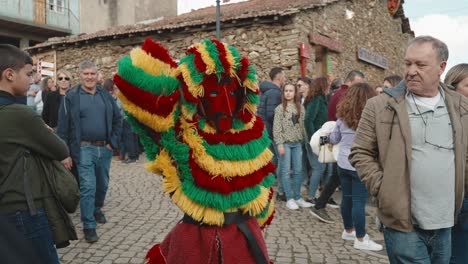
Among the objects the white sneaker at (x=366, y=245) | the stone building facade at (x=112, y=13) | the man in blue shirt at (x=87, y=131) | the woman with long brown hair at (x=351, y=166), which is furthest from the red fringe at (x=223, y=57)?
the stone building facade at (x=112, y=13)

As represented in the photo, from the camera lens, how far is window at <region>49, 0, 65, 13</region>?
2117 cm

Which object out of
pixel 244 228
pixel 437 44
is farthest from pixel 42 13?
pixel 437 44

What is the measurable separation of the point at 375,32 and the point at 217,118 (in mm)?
17501

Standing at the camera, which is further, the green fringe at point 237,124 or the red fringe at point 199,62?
the green fringe at point 237,124

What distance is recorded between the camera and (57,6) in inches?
847

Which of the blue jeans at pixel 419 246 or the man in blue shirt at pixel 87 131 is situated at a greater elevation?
the man in blue shirt at pixel 87 131

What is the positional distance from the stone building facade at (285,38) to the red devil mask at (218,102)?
31.8 feet

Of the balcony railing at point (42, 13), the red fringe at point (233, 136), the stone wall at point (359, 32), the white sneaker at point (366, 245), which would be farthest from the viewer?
the balcony railing at point (42, 13)

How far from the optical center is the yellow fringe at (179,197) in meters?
2.27

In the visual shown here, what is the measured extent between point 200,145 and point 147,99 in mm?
376

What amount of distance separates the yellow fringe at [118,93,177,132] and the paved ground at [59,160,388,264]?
2215mm

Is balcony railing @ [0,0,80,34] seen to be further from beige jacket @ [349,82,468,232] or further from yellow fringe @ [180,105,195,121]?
beige jacket @ [349,82,468,232]

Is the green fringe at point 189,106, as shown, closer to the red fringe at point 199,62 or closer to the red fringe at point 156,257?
the red fringe at point 199,62

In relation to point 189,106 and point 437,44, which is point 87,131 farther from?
point 437,44
